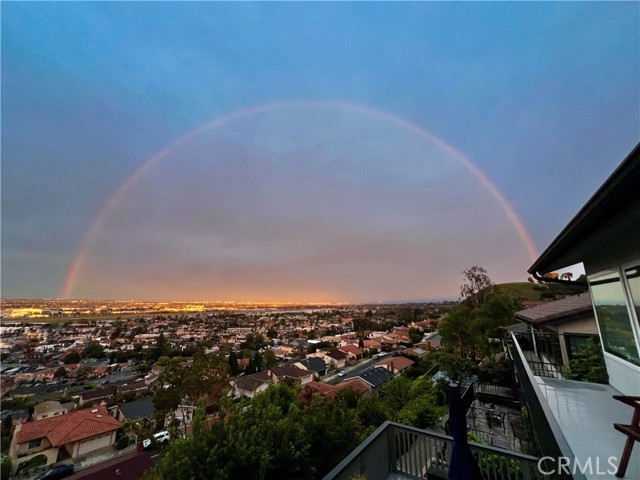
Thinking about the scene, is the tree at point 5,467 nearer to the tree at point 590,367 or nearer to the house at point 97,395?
the house at point 97,395

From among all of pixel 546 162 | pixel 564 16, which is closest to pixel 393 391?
pixel 546 162

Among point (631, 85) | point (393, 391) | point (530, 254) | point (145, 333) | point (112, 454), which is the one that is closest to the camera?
point (631, 85)

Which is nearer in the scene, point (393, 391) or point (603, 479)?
point (603, 479)

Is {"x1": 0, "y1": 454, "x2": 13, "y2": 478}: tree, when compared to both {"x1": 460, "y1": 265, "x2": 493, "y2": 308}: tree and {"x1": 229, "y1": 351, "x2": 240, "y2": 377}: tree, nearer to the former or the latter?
{"x1": 229, "y1": 351, "x2": 240, "y2": 377}: tree

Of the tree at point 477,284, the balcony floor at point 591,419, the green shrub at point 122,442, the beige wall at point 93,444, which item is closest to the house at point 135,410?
the green shrub at point 122,442

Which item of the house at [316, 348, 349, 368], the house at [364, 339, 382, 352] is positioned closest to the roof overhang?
the house at [316, 348, 349, 368]

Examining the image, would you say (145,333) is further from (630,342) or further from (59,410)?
(630,342)

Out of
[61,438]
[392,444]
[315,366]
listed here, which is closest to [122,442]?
[61,438]

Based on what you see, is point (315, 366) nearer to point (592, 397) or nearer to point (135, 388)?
point (135, 388)
